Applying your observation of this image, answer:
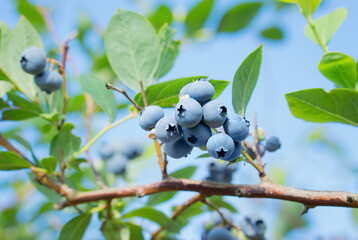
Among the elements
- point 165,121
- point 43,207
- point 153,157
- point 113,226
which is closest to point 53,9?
point 153,157

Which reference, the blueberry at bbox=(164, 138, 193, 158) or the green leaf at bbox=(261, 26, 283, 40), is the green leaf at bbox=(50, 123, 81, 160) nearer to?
the blueberry at bbox=(164, 138, 193, 158)

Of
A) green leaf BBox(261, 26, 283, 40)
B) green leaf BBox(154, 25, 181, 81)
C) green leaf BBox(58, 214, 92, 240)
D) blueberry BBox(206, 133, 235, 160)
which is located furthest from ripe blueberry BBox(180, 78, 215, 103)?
green leaf BBox(261, 26, 283, 40)

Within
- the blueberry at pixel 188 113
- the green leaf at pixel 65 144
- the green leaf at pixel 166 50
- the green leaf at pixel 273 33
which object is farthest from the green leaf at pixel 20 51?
the green leaf at pixel 273 33

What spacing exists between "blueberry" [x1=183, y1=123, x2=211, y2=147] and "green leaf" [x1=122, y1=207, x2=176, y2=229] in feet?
1.82

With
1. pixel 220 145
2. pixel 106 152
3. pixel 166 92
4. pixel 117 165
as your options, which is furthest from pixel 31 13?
pixel 220 145

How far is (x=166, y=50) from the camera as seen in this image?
1.58 metres

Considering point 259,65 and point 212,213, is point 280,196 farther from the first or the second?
point 212,213

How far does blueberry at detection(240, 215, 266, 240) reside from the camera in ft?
5.24

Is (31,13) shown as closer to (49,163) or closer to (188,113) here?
(49,163)

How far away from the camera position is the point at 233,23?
257 centimetres

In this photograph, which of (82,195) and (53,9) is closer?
(82,195)

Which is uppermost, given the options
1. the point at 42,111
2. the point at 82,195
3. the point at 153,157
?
the point at 42,111

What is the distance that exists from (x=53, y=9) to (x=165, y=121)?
225 cm

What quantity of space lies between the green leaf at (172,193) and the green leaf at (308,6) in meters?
0.78
